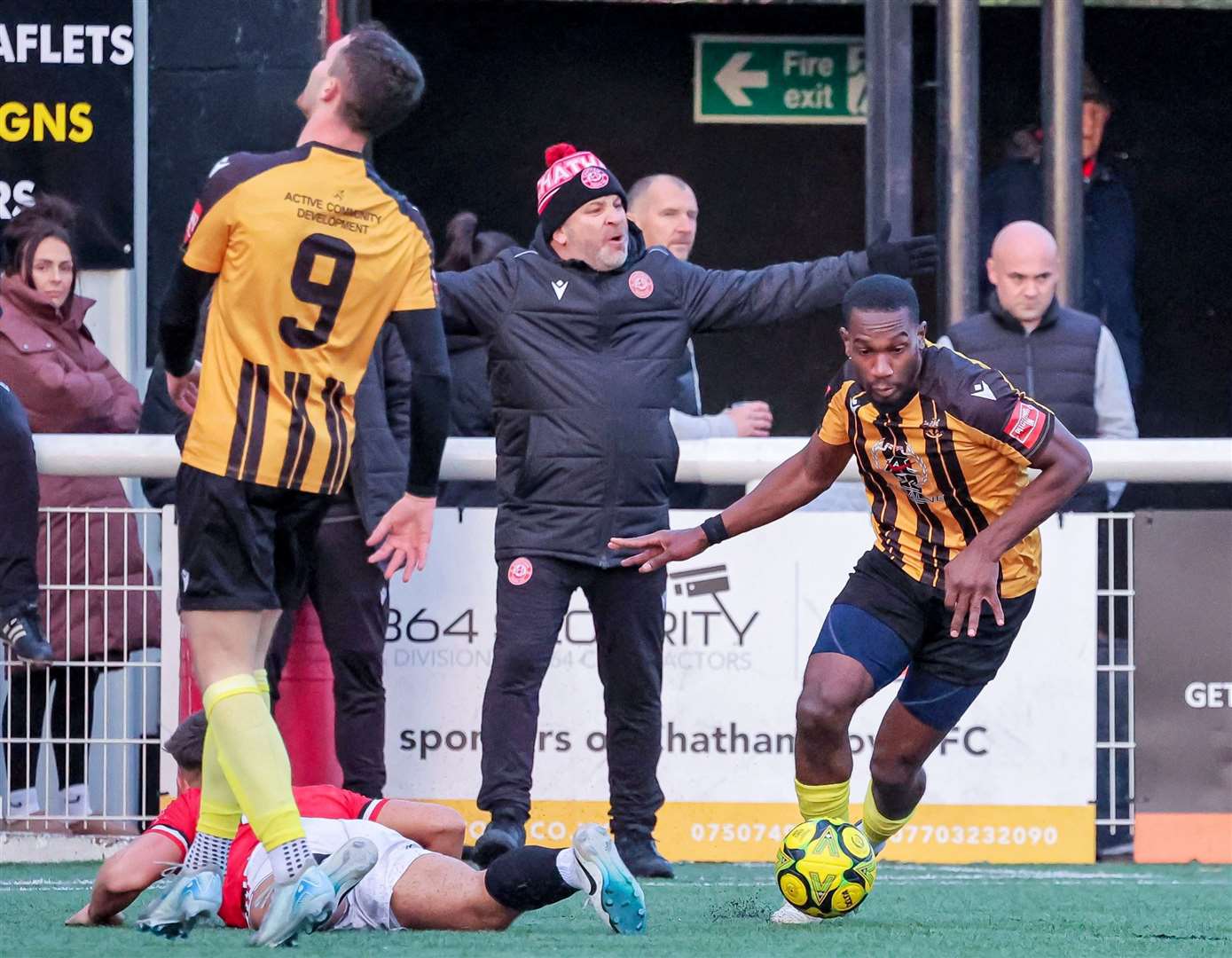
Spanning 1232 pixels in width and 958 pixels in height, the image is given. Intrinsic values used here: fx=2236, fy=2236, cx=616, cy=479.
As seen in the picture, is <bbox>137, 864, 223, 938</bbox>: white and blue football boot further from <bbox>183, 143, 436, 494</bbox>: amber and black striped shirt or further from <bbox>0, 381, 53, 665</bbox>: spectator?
<bbox>0, 381, 53, 665</bbox>: spectator

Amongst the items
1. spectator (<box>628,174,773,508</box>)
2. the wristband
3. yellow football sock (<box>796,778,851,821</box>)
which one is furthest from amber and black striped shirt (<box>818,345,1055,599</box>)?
spectator (<box>628,174,773,508</box>)

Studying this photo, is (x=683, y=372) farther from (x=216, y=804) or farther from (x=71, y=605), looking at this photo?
(x=216, y=804)

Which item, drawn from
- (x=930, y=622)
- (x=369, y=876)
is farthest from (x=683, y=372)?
(x=369, y=876)

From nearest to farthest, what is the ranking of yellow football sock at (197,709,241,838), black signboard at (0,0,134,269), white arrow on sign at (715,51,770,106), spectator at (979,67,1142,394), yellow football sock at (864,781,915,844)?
yellow football sock at (197,709,241,838)
yellow football sock at (864,781,915,844)
black signboard at (0,0,134,269)
spectator at (979,67,1142,394)
white arrow on sign at (715,51,770,106)

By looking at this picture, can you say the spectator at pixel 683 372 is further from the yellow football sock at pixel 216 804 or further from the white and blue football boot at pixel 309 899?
the white and blue football boot at pixel 309 899

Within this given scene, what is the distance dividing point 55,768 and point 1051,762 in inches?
127

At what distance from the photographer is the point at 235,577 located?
5.01m

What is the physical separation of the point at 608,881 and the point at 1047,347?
3551 millimetres

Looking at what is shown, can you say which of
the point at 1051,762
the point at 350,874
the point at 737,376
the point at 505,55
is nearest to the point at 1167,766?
the point at 1051,762

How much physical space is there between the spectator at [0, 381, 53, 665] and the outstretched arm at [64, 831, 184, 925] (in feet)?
4.83

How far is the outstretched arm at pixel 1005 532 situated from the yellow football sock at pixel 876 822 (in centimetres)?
71

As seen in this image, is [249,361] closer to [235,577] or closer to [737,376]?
[235,577]

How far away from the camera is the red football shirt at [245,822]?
5.24m

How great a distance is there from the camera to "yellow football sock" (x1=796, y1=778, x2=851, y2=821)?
5.88 meters
